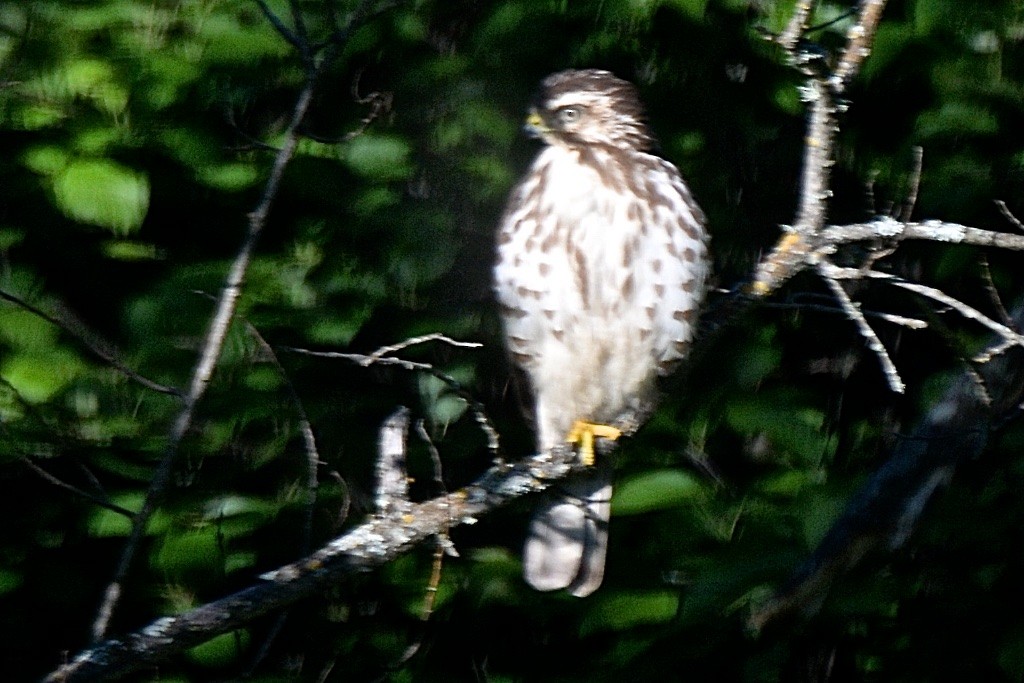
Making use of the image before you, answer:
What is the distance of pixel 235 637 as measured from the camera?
9.61 ft

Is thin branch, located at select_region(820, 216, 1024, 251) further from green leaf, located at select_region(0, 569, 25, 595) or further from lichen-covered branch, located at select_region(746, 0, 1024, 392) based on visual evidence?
green leaf, located at select_region(0, 569, 25, 595)

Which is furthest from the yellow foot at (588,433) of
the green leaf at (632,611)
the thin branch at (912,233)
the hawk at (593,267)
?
the thin branch at (912,233)

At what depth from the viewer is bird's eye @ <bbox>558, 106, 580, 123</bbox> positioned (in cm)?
298

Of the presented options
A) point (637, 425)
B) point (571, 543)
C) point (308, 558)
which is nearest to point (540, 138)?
point (637, 425)

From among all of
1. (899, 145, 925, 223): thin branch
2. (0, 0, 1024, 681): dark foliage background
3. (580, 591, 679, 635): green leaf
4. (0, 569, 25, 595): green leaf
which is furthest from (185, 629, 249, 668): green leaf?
(899, 145, 925, 223): thin branch

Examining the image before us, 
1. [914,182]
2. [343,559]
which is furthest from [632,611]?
[914,182]

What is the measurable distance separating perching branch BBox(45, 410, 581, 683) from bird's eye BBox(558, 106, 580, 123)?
83 cm

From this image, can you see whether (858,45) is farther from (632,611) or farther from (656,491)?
(632,611)

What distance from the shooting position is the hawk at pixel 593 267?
2.93 meters

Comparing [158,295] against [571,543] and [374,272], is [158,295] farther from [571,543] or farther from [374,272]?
[571,543]

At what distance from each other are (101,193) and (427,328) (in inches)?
28.9

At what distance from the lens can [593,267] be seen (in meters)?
2.94

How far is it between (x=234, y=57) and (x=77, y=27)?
304 millimetres

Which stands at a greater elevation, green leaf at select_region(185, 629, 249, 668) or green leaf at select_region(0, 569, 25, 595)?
green leaf at select_region(0, 569, 25, 595)
